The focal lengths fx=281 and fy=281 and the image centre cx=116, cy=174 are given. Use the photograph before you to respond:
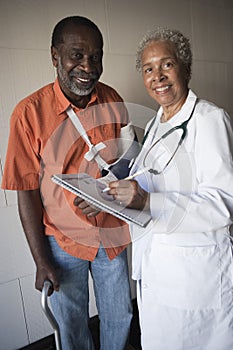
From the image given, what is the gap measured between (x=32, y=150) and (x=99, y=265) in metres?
0.53

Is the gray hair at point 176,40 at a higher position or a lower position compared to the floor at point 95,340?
higher

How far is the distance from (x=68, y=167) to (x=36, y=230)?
0.24 m

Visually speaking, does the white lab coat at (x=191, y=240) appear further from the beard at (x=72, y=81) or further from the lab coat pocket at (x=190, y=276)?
A: the beard at (x=72, y=81)

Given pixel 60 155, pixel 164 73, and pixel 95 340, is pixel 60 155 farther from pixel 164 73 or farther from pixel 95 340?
pixel 95 340

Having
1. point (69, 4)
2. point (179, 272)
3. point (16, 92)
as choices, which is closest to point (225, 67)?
point (69, 4)

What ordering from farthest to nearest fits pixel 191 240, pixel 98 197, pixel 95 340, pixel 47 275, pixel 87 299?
pixel 95 340
pixel 87 299
pixel 47 275
pixel 191 240
pixel 98 197

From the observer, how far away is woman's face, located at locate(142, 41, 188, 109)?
909 mm

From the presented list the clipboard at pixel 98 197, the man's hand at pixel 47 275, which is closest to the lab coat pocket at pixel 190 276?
the clipboard at pixel 98 197

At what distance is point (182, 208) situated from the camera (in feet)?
2.62

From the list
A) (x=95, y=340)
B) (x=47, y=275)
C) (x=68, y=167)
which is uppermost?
(x=68, y=167)

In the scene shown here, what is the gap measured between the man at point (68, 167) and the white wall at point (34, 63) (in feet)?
0.85

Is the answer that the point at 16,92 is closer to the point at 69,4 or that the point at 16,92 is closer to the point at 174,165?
the point at 69,4

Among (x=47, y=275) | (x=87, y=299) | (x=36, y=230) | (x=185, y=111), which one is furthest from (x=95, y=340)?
(x=185, y=111)

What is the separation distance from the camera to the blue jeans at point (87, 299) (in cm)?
106
